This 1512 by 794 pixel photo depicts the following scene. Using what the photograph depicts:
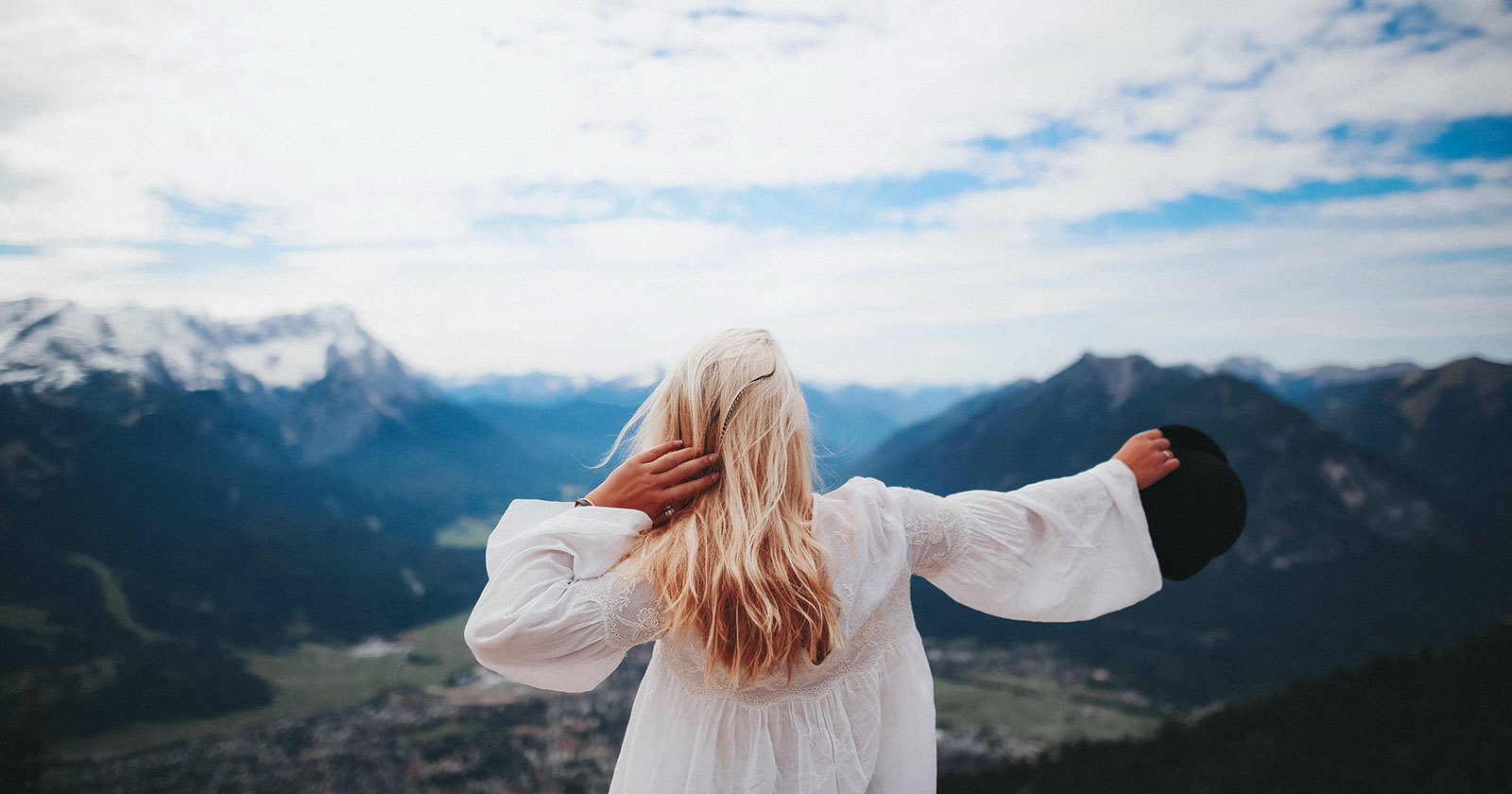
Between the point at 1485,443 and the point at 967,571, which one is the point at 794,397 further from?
the point at 1485,443

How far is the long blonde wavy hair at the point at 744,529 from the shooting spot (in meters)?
1.87

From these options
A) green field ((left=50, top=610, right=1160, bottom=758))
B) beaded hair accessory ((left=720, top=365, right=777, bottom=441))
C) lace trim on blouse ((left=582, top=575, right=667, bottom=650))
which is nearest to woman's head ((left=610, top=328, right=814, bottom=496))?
beaded hair accessory ((left=720, top=365, right=777, bottom=441))

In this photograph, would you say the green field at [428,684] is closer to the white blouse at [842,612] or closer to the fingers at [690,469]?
the white blouse at [842,612]

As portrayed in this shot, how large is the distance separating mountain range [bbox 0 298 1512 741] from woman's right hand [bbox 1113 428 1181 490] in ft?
271

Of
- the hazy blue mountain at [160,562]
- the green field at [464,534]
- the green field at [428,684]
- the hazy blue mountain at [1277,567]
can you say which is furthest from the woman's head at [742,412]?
the green field at [464,534]

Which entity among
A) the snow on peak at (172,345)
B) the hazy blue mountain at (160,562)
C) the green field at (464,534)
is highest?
the snow on peak at (172,345)

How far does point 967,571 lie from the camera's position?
2414 mm

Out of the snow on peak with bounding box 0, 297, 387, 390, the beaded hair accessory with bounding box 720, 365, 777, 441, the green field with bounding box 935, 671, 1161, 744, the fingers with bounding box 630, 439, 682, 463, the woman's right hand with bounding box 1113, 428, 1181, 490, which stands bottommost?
the green field with bounding box 935, 671, 1161, 744

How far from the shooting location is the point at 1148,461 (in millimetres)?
2594

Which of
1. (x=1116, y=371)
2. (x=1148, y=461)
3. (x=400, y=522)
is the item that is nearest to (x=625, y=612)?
(x=1148, y=461)

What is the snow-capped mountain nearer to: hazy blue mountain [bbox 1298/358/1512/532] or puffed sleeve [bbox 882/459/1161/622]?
puffed sleeve [bbox 882/459/1161/622]

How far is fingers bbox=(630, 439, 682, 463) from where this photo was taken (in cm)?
207

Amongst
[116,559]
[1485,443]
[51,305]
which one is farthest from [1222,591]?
[116,559]

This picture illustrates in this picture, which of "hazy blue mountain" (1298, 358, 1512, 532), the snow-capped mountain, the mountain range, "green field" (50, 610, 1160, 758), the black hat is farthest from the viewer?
"hazy blue mountain" (1298, 358, 1512, 532)
